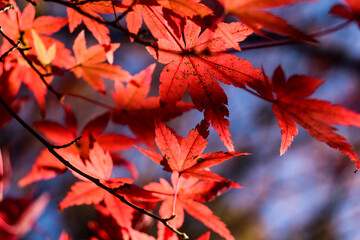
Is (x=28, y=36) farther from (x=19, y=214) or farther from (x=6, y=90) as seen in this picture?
(x=19, y=214)

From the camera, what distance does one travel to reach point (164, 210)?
0.69 metres

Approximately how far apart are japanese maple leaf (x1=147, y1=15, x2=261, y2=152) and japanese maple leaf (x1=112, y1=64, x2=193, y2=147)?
→ 0.18m

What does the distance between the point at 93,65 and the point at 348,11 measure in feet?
2.05

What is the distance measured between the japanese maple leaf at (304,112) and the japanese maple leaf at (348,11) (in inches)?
6.0

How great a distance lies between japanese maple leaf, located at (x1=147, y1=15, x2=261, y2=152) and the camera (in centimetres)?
55

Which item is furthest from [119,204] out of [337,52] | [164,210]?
[337,52]

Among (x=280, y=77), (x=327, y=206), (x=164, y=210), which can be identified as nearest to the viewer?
(x=280, y=77)

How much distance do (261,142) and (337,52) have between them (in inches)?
70.4

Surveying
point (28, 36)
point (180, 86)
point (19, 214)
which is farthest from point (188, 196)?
point (19, 214)

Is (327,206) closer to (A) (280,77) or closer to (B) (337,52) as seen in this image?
(B) (337,52)

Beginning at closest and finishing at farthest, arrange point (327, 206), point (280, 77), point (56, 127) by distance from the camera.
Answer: point (280, 77) < point (56, 127) < point (327, 206)

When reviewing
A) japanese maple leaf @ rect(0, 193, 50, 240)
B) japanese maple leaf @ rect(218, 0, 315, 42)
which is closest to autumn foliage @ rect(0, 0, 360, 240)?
japanese maple leaf @ rect(218, 0, 315, 42)

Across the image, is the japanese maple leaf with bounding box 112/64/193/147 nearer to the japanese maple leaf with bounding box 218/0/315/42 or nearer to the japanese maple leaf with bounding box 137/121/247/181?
the japanese maple leaf with bounding box 137/121/247/181

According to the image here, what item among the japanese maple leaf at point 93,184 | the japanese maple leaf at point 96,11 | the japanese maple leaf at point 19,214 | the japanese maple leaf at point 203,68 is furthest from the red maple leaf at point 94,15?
the japanese maple leaf at point 19,214
